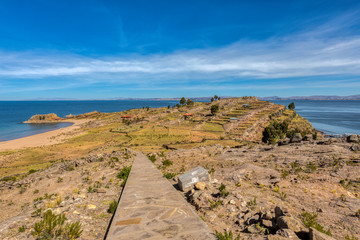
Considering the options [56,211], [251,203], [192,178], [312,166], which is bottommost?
[56,211]

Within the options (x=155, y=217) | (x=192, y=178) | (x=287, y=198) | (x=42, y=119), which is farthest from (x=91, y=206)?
(x=42, y=119)

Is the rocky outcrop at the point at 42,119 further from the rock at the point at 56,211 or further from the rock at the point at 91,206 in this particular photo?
the rock at the point at 91,206

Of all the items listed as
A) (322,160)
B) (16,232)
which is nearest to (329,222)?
(322,160)

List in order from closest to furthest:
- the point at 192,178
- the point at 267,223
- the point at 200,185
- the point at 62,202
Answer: the point at 267,223, the point at 62,202, the point at 200,185, the point at 192,178

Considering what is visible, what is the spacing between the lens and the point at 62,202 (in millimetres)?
8336

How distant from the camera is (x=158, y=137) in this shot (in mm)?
55031

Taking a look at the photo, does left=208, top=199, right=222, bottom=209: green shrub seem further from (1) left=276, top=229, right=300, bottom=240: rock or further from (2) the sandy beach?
(2) the sandy beach

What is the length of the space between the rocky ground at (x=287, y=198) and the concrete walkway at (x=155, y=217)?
75 cm

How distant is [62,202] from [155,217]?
4990 mm

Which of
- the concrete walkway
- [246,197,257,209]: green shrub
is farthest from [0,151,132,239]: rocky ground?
[246,197,257,209]: green shrub

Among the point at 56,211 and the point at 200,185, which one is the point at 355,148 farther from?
the point at 56,211

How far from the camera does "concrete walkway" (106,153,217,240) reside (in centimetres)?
564

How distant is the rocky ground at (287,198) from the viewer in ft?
18.6

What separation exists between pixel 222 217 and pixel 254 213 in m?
1.22
